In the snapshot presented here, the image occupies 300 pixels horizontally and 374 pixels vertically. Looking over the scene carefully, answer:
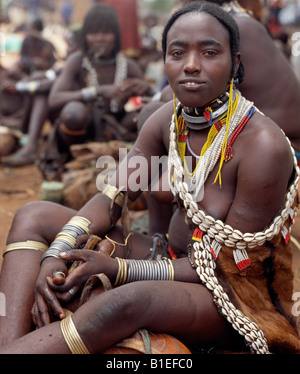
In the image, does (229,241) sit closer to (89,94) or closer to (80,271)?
(80,271)

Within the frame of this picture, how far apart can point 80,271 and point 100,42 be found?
12.7 feet

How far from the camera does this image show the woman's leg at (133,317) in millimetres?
1884

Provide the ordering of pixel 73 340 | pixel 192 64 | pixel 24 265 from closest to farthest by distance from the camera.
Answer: pixel 73 340 → pixel 192 64 → pixel 24 265

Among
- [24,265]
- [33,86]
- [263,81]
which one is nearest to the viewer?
[24,265]

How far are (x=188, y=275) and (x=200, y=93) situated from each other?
857 millimetres

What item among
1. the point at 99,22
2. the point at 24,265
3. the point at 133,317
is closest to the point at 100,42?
the point at 99,22

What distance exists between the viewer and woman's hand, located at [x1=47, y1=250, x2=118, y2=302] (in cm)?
211

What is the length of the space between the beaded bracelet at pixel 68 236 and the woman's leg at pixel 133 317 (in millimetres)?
421

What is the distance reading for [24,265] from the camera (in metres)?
2.33

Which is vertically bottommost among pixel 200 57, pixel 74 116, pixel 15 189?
pixel 15 189

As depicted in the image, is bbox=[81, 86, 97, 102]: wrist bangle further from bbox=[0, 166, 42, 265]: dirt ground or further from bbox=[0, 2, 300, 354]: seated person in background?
bbox=[0, 2, 300, 354]: seated person in background

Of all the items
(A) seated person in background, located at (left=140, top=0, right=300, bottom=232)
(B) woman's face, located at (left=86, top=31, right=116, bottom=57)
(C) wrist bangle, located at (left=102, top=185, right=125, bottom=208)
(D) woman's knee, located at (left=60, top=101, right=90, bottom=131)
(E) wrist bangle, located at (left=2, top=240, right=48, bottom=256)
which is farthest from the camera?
(B) woman's face, located at (left=86, top=31, right=116, bottom=57)

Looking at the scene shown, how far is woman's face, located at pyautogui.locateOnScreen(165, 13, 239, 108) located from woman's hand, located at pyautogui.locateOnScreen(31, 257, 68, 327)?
100 cm

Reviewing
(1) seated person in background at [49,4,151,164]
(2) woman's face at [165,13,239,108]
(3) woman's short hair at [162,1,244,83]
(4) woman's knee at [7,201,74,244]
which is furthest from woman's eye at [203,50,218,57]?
(1) seated person in background at [49,4,151,164]
